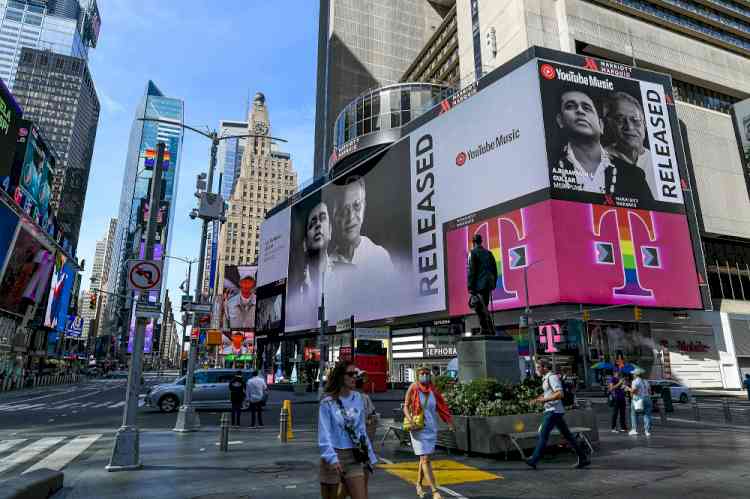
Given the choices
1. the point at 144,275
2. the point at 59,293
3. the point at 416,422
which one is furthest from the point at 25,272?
the point at 416,422

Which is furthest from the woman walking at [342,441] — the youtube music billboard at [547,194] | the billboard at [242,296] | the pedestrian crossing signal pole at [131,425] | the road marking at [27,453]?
the billboard at [242,296]

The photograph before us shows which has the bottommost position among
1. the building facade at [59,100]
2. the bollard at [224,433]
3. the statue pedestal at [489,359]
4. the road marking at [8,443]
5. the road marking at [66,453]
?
the road marking at [66,453]

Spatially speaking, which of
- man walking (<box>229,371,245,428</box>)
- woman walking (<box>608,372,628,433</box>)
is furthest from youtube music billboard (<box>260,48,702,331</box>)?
man walking (<box>229,371,245,428</box>)

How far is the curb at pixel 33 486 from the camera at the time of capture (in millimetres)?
5901

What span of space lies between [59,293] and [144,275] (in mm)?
80365

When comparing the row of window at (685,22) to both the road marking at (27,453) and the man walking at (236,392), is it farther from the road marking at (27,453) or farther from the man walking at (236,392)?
the road marking at (27,453)

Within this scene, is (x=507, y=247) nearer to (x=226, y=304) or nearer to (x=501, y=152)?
(x=501, y=152)

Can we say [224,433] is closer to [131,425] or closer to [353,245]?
[131,425]

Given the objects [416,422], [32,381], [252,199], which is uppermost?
[252,199]

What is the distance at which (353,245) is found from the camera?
64250 millimetres

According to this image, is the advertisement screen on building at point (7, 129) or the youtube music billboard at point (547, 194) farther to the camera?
the advertisement screen on building at point (7, 129)

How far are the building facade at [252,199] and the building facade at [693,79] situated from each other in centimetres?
8189

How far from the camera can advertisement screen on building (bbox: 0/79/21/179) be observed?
47553mm

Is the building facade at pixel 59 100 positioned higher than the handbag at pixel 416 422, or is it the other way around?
the building facade at pixel 59 100
